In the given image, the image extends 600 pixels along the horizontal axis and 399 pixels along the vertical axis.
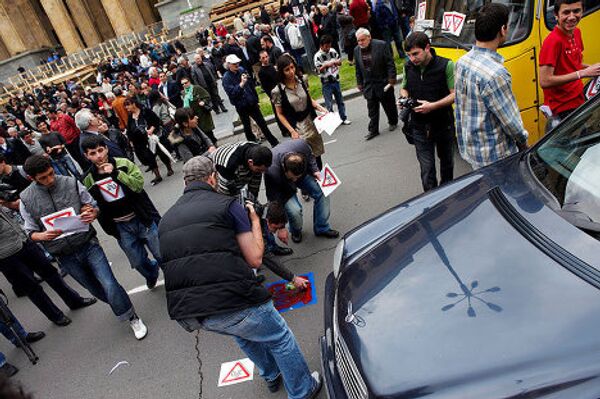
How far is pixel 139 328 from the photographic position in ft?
13.0

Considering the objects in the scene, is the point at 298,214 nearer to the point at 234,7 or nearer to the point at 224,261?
the point at 224,261

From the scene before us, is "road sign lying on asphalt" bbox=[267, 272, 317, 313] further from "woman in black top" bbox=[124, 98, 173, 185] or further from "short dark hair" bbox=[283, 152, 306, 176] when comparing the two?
"woman in black top" bbox=[124, 98, 173, 185]

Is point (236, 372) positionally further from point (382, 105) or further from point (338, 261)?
point (382, 105)

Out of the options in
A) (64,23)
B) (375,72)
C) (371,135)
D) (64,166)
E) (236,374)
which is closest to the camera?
(236,374)

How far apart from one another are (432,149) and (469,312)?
254cm

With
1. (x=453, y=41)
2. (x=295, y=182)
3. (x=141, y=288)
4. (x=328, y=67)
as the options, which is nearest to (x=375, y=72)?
(x=328, y=67)

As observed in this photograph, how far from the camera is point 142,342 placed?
3.90 m

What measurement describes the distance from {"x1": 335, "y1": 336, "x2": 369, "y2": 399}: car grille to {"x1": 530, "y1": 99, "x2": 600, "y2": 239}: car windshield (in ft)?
3.82

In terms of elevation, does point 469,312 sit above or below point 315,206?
above

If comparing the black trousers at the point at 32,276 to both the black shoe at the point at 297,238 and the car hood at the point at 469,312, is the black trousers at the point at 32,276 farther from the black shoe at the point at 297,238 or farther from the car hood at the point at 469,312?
the car hood at the point at 469,312

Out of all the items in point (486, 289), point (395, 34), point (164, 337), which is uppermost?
point (486, 289)

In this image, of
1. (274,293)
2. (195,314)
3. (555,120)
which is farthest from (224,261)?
(555,120)

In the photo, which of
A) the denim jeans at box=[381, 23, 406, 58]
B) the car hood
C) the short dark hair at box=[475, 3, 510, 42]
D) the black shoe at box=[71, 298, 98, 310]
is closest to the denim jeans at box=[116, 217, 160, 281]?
the black shoe at box=[71, 298, 98, 310]

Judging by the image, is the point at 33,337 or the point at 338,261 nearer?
the point at 338,261
